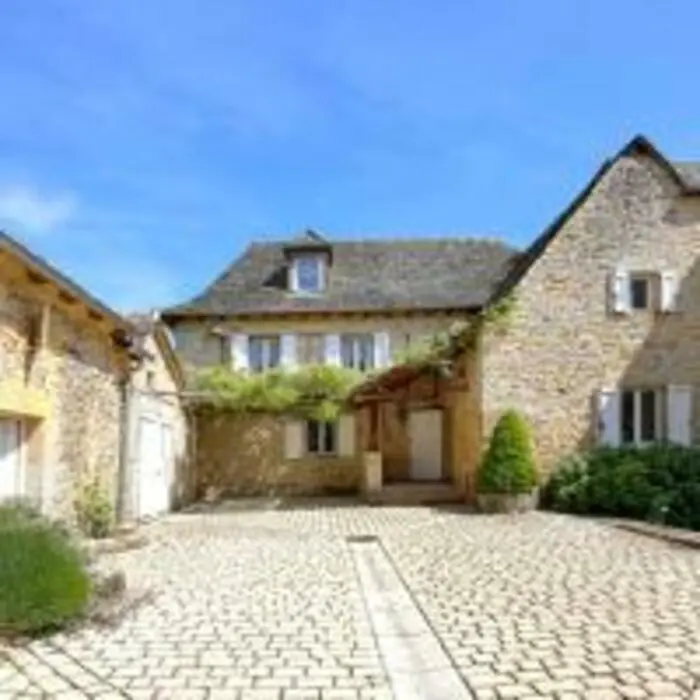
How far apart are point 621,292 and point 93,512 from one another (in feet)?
36.5

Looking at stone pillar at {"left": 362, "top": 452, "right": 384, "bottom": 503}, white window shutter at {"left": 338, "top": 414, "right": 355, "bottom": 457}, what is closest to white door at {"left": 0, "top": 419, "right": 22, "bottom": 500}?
stone pillar at {"left": 362, "top": 452, "right": 384, "bottom": 503}

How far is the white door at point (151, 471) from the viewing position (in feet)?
56.2

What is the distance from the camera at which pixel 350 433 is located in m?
25.2

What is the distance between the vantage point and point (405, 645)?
6445 millimetres

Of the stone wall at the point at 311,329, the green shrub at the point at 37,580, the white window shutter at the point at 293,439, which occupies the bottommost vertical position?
the green shrub at the point at 37,580

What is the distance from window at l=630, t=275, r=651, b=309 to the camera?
19172mm

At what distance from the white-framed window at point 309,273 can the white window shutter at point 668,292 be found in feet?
35.4

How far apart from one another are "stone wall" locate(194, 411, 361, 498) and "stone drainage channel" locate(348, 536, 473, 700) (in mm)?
14929

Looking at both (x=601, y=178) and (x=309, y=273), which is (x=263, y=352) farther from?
(x=601, y=178)

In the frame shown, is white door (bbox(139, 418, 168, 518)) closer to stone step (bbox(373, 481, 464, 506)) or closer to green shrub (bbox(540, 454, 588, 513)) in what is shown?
stone step (bbox(373, 481, 464, 506))

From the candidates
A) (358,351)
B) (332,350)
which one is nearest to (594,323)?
(358,351)

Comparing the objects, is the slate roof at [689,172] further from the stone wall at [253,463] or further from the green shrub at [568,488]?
the stone wall at [253,463]

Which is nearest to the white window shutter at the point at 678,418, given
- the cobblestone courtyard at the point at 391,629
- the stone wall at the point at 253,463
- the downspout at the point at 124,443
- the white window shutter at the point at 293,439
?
the cobblestone courtyard at the point at 391,629

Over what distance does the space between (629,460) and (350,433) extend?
9.27 m
